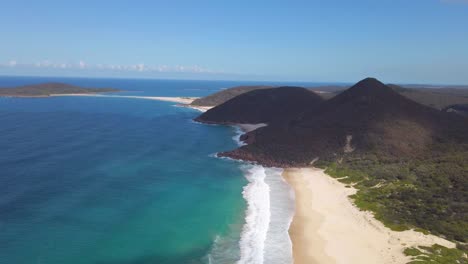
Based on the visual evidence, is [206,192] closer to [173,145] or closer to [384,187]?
[384,187]

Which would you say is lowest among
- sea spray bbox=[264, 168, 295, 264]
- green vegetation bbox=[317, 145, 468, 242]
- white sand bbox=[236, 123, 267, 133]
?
sea spray bbox=[264, 168, 295, 264]

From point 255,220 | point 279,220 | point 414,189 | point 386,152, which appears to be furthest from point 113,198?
point 386,152

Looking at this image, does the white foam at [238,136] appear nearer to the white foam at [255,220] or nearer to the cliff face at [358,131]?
the cliff face at [358,131]

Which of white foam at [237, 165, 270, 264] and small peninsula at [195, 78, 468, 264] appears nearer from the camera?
white foam at [237, 165, 270, 264]

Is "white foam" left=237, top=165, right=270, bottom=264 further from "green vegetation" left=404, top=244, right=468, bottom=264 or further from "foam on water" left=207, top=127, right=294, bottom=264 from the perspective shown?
"green vegetation" left=404, top=244, right=468, bottom=264

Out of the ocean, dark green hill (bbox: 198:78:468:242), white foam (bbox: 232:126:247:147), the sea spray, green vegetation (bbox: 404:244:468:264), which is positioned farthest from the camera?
white foam (bbox: 232:126:247:147)

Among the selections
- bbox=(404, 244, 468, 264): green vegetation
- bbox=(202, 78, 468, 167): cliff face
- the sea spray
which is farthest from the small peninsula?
the sea spray
